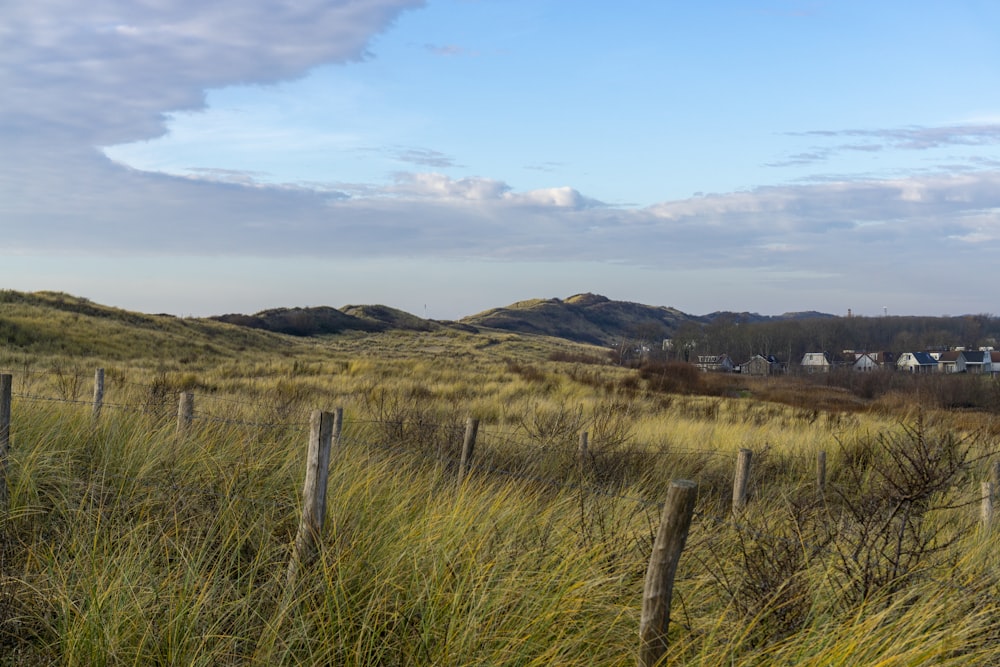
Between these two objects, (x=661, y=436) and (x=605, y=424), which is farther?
(x=661, y=436)

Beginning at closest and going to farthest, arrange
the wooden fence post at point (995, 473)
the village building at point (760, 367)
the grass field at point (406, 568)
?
the grass field at point (406, 568)
the wooden fence post at point (995, 473)
the village building at point (760, 367)

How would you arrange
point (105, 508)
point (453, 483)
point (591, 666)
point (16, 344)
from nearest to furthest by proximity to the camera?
point (591, 666) → point (105, 508) → point (453, 483) → point (16, 344)

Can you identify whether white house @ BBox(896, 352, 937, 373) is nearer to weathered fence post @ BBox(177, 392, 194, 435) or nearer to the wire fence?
the wire fence

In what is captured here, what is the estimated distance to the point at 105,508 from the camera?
4.57 meters

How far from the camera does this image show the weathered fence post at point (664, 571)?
2.79 m

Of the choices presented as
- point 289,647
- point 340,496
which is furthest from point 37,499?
point 289,647

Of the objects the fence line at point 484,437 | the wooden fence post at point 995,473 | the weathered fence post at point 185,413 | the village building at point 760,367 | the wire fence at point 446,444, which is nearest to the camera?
the fence line at point 484,437

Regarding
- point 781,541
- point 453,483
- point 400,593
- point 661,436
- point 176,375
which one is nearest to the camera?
point 400,593

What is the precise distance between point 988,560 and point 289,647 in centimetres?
460

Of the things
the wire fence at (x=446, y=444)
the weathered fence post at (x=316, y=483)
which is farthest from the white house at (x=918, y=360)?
the weathered fence post at (x=316, y=483)

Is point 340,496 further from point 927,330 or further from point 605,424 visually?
point 927,330

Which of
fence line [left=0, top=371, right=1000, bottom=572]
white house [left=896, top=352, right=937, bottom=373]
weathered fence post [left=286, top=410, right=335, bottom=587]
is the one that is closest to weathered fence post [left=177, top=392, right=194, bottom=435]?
fence line [left=0, top=371, right=1000, bottom=572]

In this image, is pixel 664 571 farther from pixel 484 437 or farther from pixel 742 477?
pixel 484 437

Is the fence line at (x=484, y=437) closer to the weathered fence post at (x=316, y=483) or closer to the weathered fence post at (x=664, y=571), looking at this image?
the weathered fence post at (x=316, y=483)
